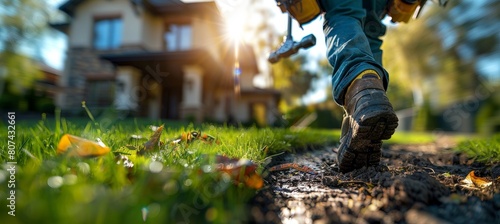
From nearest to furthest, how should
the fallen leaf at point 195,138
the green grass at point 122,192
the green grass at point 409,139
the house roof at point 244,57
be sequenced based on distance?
1. the green grass at point 122,192
2. the fallen leaf at point 195,138
3. the green grass at point 409,139
4. the house roof at point 244,57

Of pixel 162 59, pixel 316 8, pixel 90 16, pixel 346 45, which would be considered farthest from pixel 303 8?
pixel 90 16

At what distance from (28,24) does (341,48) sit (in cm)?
1909

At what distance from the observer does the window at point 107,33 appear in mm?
13453

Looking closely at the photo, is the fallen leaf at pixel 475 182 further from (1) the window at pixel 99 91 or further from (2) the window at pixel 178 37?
(1) the window at pixel 99 91

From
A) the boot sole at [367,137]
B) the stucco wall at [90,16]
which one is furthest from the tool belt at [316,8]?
the stucco wall at [90,16]

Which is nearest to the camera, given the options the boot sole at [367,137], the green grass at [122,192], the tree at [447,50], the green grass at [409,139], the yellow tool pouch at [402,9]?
the green grass at [122,192]

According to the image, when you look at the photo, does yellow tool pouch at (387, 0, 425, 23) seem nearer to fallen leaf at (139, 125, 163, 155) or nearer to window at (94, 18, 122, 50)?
fallen leaf at (139, 125, 163, 155)

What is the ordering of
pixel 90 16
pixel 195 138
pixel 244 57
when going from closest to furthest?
pixel 195 138, pixel 90 16, pixel 244 57

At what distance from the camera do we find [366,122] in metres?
1.18

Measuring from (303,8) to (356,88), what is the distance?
2.28ft

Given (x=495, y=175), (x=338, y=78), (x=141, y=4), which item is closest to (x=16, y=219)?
(x=338, y=78)

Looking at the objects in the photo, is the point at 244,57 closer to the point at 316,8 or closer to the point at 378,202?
the point at 316,8

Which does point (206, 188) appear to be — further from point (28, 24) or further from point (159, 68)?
point (28, 24)

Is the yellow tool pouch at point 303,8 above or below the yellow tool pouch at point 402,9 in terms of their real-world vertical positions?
below
